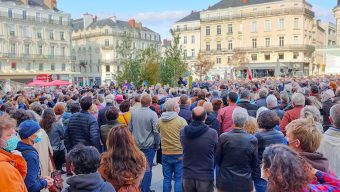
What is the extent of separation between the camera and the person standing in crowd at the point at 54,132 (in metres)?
6.58

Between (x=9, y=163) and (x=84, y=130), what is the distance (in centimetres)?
313

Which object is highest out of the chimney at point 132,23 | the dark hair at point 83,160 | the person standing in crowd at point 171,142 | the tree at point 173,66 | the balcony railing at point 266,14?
the chimney at point 132,23

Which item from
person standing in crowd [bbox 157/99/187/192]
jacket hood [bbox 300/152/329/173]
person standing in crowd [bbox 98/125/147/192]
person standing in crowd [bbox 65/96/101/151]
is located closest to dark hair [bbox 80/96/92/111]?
person standing in crowd [bbox 65/96/101/151]

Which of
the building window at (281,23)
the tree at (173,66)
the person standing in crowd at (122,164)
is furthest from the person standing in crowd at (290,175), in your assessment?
the building window at (281,23)

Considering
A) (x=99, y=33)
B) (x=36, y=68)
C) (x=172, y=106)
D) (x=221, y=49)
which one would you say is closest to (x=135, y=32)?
(x=99, y=33)

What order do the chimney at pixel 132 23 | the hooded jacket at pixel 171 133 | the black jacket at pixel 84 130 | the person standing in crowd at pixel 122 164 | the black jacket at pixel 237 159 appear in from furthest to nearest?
the chimney at pixel 132 23 → the black jacket at pixel 84 130 → the hooded jacket at pixel 171 133 → the black jacket at pixel 237 159 → the person standing in crowd at pixel 122 164

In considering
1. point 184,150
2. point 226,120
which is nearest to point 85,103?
point 184,150

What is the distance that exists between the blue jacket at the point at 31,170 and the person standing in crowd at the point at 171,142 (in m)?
2.45

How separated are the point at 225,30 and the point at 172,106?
2369 inches

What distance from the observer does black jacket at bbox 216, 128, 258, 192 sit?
4453mm

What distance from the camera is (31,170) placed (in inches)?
148

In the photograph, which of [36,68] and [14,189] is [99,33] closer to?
[36,68]

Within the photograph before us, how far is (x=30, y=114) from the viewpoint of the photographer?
5.57 metres

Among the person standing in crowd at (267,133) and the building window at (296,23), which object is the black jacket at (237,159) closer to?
the person standing in crowd at (267,133)
